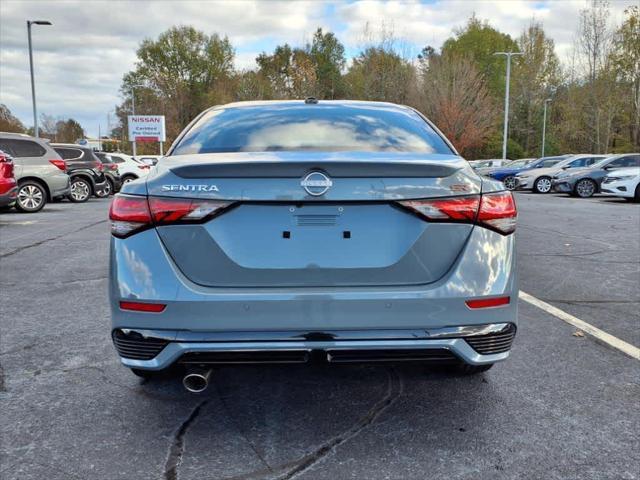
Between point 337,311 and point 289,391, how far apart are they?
1.06 metres

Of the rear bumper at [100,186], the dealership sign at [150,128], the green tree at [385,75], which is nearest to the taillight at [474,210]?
the rear bumper at [100,186]

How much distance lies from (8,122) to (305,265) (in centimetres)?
6787

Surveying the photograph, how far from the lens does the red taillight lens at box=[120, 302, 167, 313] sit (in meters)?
2.53

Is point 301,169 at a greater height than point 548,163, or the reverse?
point 301,169

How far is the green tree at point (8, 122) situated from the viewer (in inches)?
2274

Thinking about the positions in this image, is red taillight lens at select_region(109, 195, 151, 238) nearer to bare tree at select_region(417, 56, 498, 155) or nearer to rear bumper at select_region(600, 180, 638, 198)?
rear bumper at select_region(600, 180, 638, 198)

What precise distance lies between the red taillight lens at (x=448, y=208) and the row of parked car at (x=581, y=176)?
35.2 ft

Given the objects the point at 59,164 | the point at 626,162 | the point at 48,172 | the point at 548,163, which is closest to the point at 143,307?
the point at 48,172

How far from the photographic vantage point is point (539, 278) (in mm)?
6559

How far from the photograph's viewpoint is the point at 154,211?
8.47ft

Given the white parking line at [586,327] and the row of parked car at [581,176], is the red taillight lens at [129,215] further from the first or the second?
the row of parked car at [581,176]

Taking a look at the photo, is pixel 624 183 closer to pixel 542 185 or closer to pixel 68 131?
pixel 542 185

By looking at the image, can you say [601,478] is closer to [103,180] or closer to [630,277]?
[630,277]

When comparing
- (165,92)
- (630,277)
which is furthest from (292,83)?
(630,277)
